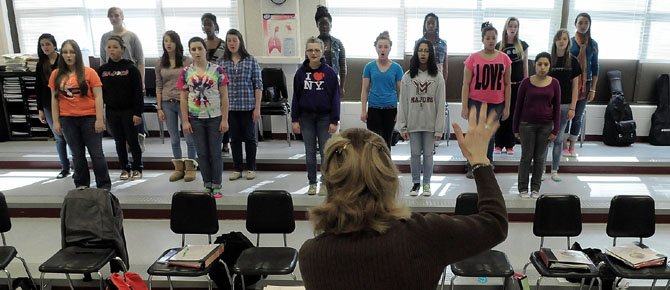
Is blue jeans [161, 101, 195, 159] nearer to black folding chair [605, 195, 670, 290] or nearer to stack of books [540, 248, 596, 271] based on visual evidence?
stack of books [540, 248, 596, 271]

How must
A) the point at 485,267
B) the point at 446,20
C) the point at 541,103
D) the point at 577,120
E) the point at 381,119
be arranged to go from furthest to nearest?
the point at 446,20, the point at 577,120, the point at 381,119, the point at 541,103, the point at 485,267

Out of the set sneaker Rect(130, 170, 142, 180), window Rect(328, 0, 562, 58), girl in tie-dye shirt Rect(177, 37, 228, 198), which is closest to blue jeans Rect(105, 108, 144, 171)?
sneaker Rect(130, 170, 142, 180)

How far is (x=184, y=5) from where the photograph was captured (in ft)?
20.7

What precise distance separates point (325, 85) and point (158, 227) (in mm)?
1909

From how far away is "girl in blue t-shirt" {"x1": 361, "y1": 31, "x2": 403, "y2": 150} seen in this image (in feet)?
13.6

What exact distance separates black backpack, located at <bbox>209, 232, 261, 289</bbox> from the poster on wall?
3365mm

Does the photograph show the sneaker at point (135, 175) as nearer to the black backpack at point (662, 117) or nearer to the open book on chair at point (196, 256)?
the open book on chair at point (196, 256)

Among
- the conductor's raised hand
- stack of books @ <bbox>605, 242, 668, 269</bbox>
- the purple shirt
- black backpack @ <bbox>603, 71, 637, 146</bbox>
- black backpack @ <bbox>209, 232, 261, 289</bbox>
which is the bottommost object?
black backpack @ <bbox>209, 232, 261, 289</bbox>

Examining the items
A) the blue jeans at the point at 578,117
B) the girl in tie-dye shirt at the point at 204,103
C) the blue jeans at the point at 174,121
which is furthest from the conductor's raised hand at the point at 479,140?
the blue jeans at the point at 578,117

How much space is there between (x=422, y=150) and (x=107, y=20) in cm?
495

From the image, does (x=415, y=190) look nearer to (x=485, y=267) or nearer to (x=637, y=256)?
(x=485, y=267)

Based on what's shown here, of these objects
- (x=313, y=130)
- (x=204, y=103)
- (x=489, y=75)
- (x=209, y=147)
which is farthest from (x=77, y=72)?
(x=489, y=75)

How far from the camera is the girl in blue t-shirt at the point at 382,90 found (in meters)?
4.15

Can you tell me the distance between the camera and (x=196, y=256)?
9.16ft
